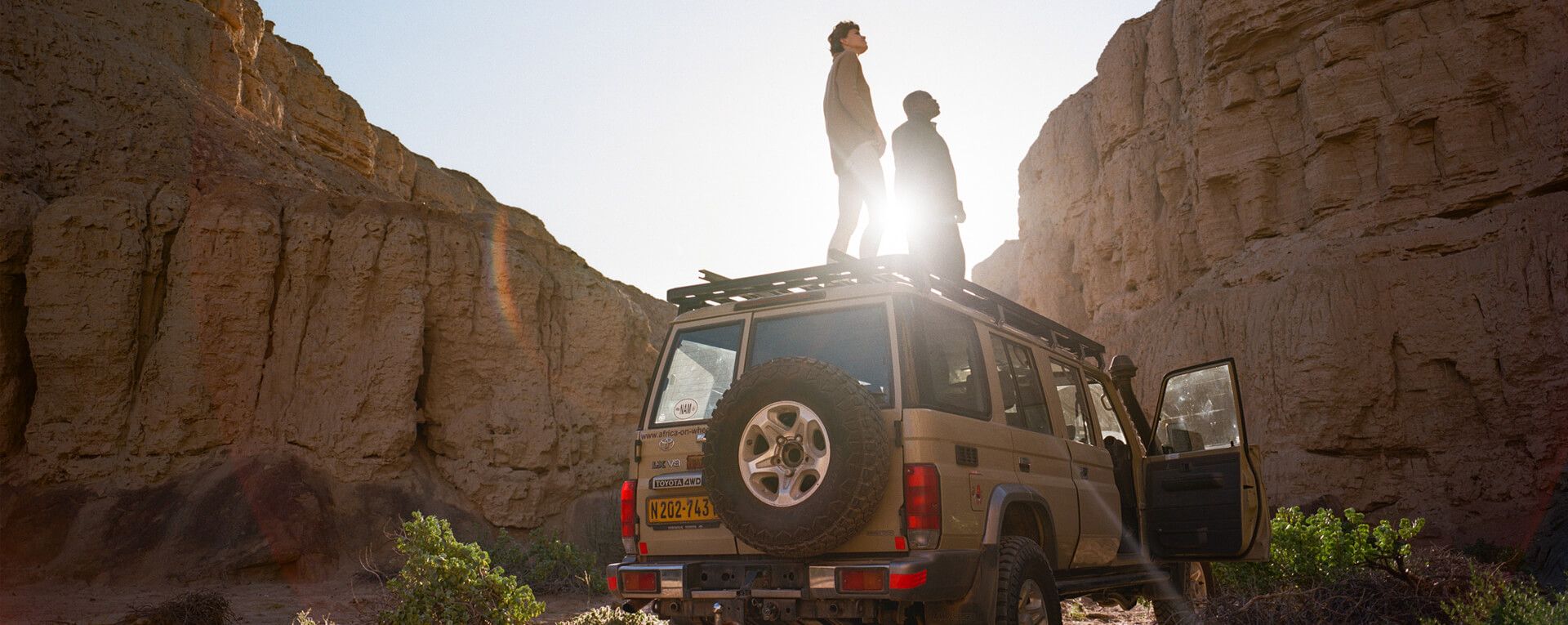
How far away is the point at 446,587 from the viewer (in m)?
7.16

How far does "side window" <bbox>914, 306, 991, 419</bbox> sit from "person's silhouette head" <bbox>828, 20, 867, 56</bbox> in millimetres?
3361

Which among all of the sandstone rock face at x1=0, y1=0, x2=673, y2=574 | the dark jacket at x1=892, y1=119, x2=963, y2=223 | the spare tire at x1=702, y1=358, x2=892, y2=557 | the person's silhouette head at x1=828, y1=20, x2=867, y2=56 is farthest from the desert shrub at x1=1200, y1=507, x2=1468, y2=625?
the sandstone rock face at x1=0, y1=0, x2=673, y2=574

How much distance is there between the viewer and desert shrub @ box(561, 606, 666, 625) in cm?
688

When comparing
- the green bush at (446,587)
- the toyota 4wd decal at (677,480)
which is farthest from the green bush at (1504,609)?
the green bush at (446,587)

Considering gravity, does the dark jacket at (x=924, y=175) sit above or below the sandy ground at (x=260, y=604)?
above

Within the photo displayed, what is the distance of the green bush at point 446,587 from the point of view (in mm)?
7012

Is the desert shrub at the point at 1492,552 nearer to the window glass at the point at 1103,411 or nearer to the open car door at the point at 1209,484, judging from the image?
the open car door at the point at 1209,484

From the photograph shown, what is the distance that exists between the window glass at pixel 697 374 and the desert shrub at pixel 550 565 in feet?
23.6

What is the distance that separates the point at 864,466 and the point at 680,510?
127cm

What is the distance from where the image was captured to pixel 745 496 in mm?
4660

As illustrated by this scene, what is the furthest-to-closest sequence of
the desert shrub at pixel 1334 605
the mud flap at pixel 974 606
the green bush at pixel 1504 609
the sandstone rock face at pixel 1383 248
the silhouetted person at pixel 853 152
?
the sandstone rock face at pixel 1383 248, the silhouetted person at pixel 853 152, the desert shrub at pixel 1334 605, the green bush at pixel 1504 609, the mud flap at pixel 974 606

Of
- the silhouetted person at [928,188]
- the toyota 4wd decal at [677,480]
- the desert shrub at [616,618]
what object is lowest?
the desert shrub at [616,618]

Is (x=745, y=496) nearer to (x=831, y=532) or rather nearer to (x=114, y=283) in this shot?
(x=831, y=532)

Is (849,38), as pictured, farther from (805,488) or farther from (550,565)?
(550,565)
